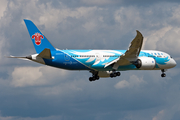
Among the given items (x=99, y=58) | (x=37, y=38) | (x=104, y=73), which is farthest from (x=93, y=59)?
(x=37, y=38)

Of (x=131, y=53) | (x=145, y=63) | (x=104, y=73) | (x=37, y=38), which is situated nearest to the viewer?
(x=37, y=38)

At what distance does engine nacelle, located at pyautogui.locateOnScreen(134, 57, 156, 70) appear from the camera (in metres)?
63.2

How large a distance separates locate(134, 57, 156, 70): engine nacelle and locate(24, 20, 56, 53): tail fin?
16.3m

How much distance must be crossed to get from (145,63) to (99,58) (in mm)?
8357

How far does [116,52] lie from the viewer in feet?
218

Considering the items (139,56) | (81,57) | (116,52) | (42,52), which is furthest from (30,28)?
(139,56)

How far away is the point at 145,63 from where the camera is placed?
208 ft

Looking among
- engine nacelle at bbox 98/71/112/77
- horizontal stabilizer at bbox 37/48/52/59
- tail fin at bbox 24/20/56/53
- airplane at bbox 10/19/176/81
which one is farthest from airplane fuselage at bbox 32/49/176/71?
engine nacelle at bbox 98/71/112/77

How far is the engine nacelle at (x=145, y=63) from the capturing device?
208 ft

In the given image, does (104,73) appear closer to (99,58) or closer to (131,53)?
(99,58)

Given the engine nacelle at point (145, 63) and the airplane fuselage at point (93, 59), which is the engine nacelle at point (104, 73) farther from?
the engine nacelle at point (145, 63)

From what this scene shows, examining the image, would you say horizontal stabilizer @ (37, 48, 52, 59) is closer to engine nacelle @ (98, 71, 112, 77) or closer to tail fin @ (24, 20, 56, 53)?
tail fin @ (24, 20, 56, 53)

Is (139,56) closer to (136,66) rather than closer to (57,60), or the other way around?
(136,66)

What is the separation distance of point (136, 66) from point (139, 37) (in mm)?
8924
